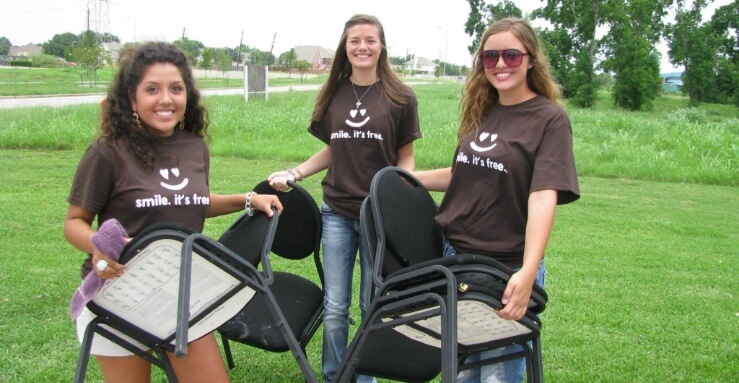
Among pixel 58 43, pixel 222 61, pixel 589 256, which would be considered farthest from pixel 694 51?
pixel 58 43

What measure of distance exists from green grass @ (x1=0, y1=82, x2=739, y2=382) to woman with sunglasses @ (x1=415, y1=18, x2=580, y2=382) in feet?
3.73

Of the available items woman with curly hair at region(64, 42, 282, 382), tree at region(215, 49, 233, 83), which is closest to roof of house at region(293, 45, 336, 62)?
tree at region(215, 49, 233, 83)

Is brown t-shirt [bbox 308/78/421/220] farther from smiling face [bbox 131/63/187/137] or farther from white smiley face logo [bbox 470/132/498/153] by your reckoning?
smiling face [bbox 131/63/187/137]

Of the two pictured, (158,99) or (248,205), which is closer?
(158,99)

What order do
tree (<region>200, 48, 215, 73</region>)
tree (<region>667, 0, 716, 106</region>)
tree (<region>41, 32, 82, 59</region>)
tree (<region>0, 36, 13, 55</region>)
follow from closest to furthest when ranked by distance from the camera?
tree (<region>200, 48, 215, 73</region>) < tree (<region>667, 0, 716, 106</region>) < tree (<region>41, 32, 82, 59</region>) < tree (<region>0, 36, 13, 55</region>)

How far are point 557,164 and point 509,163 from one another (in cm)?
17

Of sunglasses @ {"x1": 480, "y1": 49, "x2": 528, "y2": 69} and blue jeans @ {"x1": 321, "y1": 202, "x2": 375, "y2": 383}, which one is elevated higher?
sunglasses @ {"x1": 480, "y1": 49, "x2": 528, "y2": 69}

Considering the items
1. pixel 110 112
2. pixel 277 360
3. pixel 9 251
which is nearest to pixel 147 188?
pixel 110 112

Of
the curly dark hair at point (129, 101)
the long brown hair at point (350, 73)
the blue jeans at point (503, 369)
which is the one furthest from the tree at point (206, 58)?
the blue jeans at point (503, 369)

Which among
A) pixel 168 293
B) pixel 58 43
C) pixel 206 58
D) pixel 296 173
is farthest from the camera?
pixel 58 43

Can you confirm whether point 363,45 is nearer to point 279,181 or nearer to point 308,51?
point 279,181

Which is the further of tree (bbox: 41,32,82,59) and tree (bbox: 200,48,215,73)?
tree (bbox: 41,32,82,59)

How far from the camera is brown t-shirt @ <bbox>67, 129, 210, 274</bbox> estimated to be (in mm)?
2346

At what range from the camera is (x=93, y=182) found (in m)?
2.34
